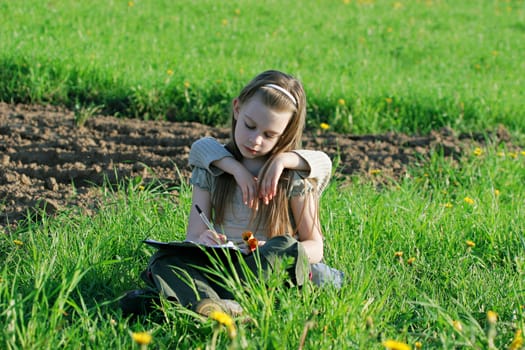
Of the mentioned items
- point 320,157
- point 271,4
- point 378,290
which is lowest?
point 271,4

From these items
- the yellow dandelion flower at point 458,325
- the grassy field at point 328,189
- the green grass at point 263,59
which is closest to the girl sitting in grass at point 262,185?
the grassy field at point 328,189

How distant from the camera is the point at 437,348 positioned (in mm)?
2639

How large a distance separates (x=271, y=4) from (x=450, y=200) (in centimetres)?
799

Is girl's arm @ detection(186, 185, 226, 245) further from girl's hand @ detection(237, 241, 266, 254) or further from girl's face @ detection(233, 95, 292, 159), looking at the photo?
girl's face @ detection(233, 95, 292, 159)

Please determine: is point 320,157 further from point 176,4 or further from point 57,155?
point 176,4

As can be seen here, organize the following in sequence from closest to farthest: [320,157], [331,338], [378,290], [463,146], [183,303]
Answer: [331,338] → [183,303] → [378,290] → [320,157] → [463,146]

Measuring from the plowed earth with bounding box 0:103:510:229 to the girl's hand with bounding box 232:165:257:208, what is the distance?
1157mm

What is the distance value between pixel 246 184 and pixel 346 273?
53cm

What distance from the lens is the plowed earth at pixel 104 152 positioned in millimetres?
4559

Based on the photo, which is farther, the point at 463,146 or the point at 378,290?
the point at 463,146

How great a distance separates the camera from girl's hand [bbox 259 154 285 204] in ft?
10.6

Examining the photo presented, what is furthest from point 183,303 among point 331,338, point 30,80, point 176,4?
point 176,4

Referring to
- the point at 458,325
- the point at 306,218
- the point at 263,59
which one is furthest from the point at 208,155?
the point at 263,59

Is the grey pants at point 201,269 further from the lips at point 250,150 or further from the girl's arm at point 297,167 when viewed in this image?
the lips at point 250,150
